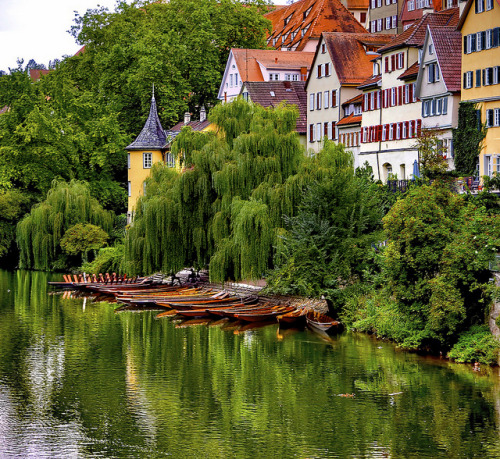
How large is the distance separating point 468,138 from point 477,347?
712 inches

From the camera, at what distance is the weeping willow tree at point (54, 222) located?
65.4 m

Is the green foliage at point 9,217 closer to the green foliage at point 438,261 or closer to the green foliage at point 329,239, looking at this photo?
the green foliage at point 329,239

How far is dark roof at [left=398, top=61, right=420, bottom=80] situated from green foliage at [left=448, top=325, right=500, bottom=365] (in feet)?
81.6

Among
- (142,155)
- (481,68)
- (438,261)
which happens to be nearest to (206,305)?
(438,261)

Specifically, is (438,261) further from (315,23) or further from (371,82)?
(315,23)

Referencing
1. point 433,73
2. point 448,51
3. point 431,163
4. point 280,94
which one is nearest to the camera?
point 431,163

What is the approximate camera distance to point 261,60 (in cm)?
7956

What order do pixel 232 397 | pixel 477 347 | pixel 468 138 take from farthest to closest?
pixel 468 138 < pixel 477 347 < pixel 232 397

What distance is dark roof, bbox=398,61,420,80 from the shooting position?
2167 inches

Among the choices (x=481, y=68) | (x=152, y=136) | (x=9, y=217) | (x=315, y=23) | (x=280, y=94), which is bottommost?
(x=9, y=217)

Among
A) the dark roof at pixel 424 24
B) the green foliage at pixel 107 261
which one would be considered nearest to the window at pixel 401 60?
the dark roof at pixel 424 24

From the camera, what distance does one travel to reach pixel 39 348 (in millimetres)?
37125

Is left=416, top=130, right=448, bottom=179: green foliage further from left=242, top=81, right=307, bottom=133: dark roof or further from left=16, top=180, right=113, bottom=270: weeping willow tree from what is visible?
left=16, top=180, right=113, bottom=270: weeping willow tree

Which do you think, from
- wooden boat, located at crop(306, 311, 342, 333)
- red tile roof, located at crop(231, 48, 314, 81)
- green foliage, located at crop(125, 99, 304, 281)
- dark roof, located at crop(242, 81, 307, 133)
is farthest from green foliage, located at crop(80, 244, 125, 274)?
red tile roof, located at crop(231, 48, 314, 81)
